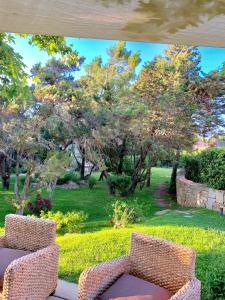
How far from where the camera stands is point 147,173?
1143 cm

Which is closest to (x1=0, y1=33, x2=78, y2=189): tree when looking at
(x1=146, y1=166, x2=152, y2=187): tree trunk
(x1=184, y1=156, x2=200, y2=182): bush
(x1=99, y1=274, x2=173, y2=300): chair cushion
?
(x1=99, y1=274, x2=173, y2=300): chair cushion

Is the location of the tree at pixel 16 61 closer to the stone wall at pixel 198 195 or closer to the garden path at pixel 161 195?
the stone wall at pixel 198 195

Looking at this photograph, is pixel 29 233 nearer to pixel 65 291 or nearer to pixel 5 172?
pixel 65 291

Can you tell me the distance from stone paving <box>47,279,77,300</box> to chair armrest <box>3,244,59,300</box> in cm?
16

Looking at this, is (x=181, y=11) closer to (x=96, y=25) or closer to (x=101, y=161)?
(x=96, y=25)

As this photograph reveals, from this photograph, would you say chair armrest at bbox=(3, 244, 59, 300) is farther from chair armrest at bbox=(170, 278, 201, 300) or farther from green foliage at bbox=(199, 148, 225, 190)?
green foliage at bbox=(199, 148, 225, 190)

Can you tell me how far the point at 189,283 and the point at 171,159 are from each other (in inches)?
325

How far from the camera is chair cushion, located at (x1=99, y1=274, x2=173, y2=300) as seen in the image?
91.4 inches

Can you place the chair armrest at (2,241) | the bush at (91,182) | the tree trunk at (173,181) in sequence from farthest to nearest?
the bush at (91,182) → the tree trunk at (173,181) → the chair armrest at (2,241)

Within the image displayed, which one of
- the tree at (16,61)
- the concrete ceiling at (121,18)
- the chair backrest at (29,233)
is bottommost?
the chair backrest at (29,233)

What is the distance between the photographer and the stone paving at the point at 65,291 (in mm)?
3117

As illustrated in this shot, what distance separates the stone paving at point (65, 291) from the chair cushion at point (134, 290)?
862 mm

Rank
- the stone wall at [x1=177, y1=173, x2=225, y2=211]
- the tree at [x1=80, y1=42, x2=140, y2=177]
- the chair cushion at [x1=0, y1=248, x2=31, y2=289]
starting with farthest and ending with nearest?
1. the tree at [x1=80, y1=42, x2=140, y2=177]
2. the stone wall at [x1=177, y1=173, x2=225, y2=211]
3. the chair cushion at [x1=0, y1=248, x2=31, y2=289]

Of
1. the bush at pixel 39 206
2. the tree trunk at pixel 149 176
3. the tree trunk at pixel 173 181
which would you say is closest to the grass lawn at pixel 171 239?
the bush at pixel 39 206
